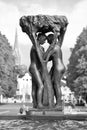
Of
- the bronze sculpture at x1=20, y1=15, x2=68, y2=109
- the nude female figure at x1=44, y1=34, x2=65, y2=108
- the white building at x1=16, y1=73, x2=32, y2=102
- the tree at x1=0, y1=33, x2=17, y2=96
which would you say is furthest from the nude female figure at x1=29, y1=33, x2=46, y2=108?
the white building at x1=16, y1=73, x2=32, y2=102

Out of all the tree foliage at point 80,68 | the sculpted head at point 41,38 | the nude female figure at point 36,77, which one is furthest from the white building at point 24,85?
the nude female figure at point 36,77

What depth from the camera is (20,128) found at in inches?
318

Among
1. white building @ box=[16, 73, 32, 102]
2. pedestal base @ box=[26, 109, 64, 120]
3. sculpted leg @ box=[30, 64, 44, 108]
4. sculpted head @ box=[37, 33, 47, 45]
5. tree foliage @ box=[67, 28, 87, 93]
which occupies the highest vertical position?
white building @ box=[16, 73, 32, 102]

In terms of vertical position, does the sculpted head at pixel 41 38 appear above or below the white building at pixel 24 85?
below

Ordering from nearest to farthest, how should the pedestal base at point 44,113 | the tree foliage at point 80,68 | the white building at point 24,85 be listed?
the pedestal base at point 44,113 → the tree foliage at point 80,68 → the white building at point 24,85

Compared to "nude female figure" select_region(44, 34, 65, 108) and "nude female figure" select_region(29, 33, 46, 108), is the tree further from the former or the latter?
"nude female figure" select_region(44, 34, 65, 108)

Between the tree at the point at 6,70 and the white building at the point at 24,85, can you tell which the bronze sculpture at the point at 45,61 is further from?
the white building at the point at 24,85

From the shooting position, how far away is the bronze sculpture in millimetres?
10406

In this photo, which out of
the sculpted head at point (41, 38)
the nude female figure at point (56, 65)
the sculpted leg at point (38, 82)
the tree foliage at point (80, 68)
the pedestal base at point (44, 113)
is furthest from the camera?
the tree foliage at point (80, 68)

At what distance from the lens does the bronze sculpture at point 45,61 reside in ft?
34.1

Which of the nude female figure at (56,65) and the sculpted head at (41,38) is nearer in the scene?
the nude female figure at (56,65)

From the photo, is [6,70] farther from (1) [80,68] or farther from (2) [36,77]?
(2) [36,77]

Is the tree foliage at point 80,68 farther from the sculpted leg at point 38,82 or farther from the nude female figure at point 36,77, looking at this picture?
the sculpted leg at point 38,82

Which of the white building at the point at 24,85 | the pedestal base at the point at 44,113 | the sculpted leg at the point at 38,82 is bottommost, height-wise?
the pedestal base at the point at 44,113
